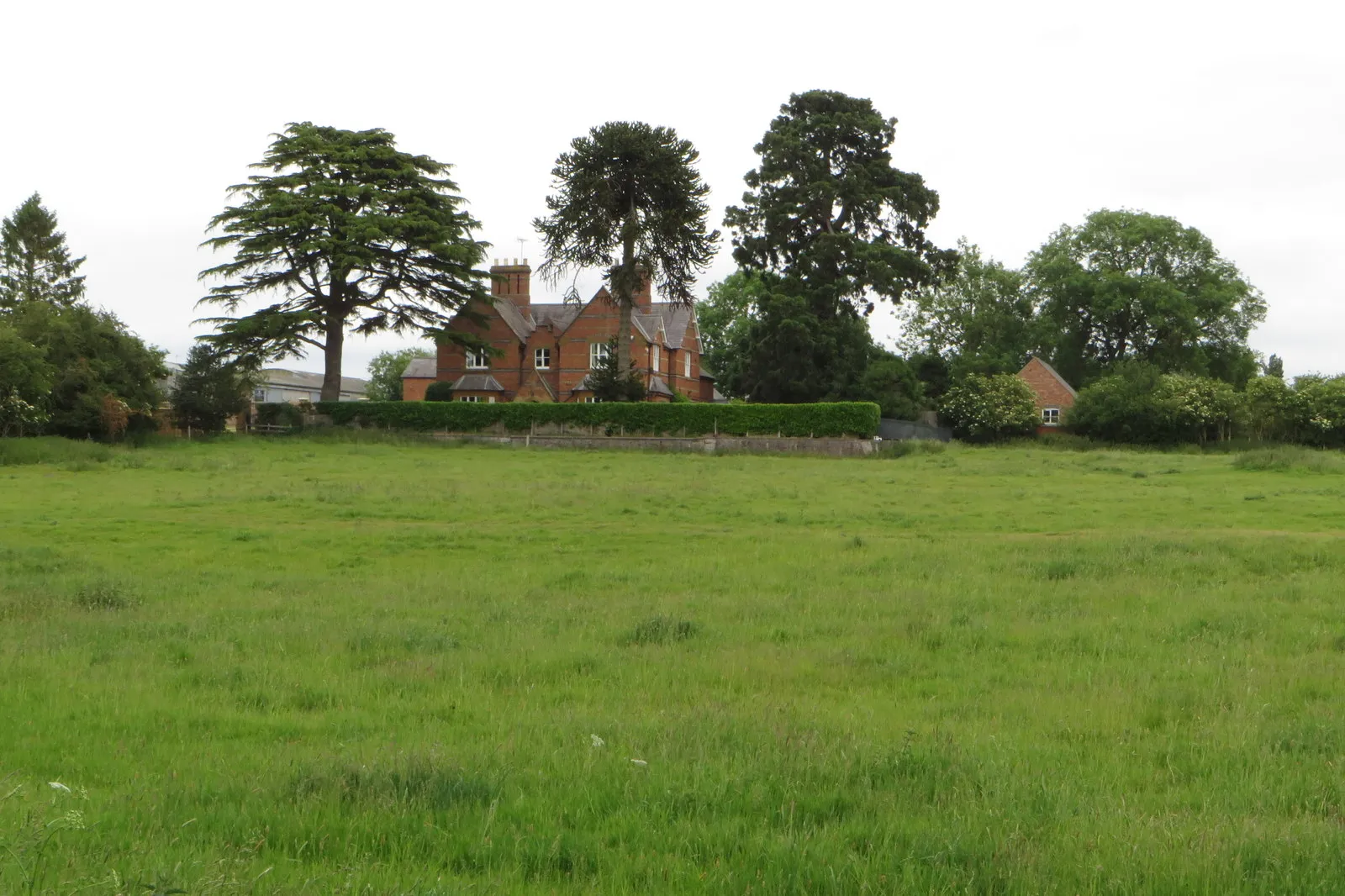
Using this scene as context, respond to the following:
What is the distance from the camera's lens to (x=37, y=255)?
82.6m

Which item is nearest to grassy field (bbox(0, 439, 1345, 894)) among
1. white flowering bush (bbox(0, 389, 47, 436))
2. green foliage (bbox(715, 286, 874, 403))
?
white flowering bush (bbox(0, 389, 47, 436))

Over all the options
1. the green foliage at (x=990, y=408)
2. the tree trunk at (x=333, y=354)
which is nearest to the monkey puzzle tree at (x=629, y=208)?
the tree trunk at (x=333, y=354)

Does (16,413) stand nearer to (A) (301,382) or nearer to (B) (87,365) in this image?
(B) (87,365)

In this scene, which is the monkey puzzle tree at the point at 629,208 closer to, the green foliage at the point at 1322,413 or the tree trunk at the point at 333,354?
the tree trunk at the point at 333,354

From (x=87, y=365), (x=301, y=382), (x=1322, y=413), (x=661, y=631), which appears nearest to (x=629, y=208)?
(x=87, y=365)

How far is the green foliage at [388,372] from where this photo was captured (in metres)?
117

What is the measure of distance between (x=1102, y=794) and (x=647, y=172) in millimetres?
57686

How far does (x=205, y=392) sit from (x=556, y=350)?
2452 cm

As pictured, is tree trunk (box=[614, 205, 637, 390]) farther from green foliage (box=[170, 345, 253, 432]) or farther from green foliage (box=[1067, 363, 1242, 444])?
green foliage (box=[1067, 363, 1242, 444])

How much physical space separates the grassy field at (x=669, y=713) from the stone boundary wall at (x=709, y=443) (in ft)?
108

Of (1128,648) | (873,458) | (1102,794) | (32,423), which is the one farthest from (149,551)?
(873,458)

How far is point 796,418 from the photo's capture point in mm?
56625

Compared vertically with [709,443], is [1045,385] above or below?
above

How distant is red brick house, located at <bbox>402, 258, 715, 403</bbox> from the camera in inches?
2904
